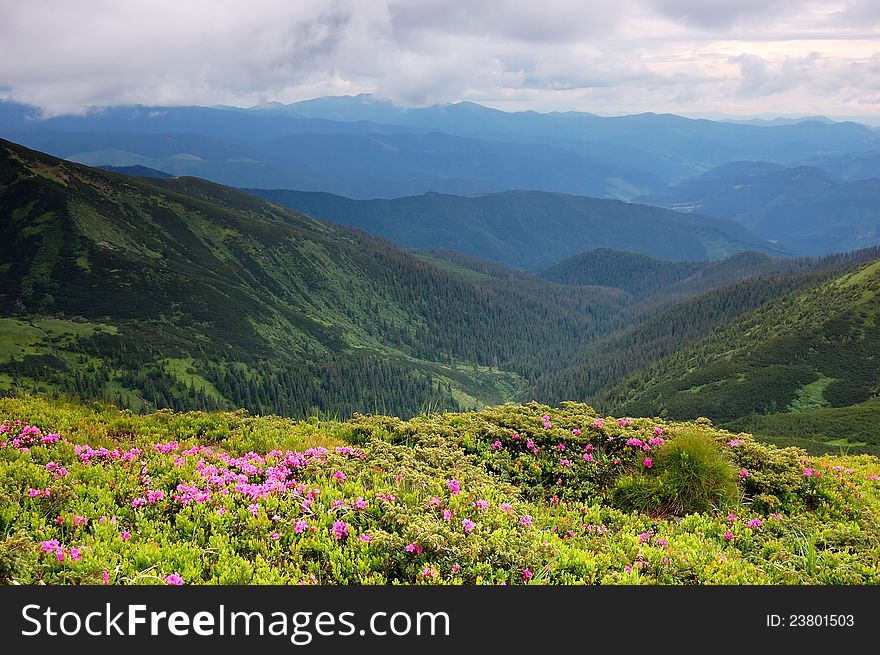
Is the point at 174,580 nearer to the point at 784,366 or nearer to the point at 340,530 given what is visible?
the point at 340,530

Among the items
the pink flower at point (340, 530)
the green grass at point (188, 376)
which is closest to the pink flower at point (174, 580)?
the pink flower at point (340, 530)

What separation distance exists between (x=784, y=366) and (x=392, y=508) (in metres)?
166

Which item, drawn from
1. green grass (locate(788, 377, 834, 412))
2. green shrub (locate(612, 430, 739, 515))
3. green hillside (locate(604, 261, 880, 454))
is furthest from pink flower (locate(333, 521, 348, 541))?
green grass (locate(788, 377, 834, 412))

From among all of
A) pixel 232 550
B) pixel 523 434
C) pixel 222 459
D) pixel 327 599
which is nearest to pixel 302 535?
pixel 232 550

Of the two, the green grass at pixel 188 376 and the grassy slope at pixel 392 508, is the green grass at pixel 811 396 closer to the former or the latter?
the grassy slope at pixel 392 508

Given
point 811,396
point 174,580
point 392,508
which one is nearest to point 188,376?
point 811,396

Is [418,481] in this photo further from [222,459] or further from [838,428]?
[838,428]

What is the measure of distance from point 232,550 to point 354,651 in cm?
339

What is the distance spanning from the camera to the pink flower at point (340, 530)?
10109 mm

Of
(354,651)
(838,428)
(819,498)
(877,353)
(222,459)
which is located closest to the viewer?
(354,651)

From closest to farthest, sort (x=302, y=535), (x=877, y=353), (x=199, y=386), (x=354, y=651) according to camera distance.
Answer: (x=354, y=651) → (x=302, y=535) → (x=877, y=353) → (x=199, y=386)

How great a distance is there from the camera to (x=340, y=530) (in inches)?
401

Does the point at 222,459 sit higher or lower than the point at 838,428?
higher

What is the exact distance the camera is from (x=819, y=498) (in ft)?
46.5
